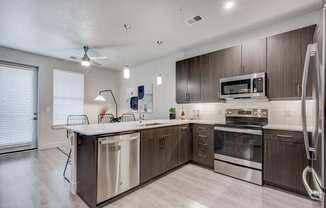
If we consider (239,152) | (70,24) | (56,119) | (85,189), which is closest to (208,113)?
(239,152)

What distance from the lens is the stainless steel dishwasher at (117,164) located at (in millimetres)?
2043

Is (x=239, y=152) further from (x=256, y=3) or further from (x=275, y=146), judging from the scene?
(x=256, y=3)

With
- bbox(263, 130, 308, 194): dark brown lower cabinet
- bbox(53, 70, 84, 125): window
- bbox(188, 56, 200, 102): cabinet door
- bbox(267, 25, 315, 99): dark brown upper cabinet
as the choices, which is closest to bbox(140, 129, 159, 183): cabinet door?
bbox(188, 56, 200, 102): cabinet door

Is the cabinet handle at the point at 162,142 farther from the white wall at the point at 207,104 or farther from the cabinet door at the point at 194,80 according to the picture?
the white wall at the point at 207,104

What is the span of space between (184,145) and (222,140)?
32.0 inches

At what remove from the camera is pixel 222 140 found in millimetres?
3059

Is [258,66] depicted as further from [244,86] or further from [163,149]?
[163,149]

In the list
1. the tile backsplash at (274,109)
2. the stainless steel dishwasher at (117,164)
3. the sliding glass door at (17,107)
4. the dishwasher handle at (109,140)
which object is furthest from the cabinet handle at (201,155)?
the sliding glass door at (17,107)

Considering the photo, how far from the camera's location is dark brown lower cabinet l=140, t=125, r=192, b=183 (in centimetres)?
262

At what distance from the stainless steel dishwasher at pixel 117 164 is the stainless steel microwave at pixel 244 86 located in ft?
6.41

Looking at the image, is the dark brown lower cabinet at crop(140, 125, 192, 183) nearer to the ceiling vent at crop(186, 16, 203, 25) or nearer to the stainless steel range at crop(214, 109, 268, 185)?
the stainless steel range at crop(214, 109, 268, 185)

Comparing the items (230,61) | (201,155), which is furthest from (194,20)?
(201,155)

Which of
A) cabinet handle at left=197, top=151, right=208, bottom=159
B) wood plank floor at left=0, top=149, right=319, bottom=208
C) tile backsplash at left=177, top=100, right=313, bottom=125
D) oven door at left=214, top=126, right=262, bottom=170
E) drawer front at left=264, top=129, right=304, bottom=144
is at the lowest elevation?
wood plank floor at left=0, top=149, right=319, bottom=208

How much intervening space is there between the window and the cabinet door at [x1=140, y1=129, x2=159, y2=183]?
12.8ft
